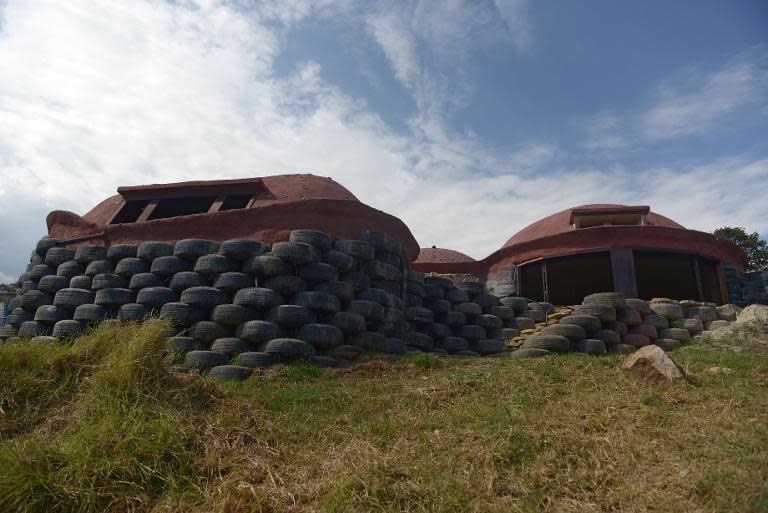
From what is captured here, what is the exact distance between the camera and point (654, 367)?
6672mm

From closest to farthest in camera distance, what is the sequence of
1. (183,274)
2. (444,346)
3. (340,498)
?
1. (340,498)
2. (183,274)
3. (444,346)

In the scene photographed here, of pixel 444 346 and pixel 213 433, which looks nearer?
pixel 213 433

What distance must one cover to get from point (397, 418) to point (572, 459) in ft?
6.36

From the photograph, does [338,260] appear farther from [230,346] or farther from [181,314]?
[181,314]

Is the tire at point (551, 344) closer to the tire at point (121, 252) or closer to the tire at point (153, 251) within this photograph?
the tire at point (153, 251)

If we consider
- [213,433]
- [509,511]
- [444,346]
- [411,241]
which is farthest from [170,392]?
[411,241]

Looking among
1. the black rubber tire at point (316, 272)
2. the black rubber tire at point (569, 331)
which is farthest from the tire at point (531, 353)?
the black rubber tire at point (316, 272)

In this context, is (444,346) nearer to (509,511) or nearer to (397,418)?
(397,418)

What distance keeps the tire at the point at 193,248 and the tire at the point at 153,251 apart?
0.67 ft

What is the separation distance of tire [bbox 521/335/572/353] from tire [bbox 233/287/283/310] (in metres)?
4.99

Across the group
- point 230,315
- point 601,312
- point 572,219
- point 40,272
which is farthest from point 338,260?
point 572,219

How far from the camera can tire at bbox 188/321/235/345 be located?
28.7 ft

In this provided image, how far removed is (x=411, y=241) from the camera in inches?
492

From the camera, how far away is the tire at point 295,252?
9.41 metres
